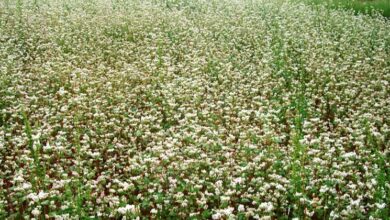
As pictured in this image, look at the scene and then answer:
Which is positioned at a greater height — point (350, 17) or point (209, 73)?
point (350, 17)

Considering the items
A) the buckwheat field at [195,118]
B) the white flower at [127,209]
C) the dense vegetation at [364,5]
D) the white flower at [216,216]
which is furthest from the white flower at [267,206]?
the dense vegetation at [364,5]

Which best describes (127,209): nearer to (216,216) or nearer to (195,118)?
(216,216)

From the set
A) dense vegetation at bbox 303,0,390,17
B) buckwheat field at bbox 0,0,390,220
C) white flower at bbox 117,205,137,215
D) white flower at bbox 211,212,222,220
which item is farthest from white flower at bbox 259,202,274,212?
dense vegetation at bbox 303,0,390,17

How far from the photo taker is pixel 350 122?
7.70 metres

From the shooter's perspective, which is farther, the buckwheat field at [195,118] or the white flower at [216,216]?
the buckwheat field at [195,118]

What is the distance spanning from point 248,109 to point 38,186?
3813 mm

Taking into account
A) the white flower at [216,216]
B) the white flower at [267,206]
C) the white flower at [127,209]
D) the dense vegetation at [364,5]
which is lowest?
the white flower at [127,209]

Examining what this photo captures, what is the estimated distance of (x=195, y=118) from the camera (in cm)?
762

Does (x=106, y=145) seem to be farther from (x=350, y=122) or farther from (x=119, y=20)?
(x=119, y=20)

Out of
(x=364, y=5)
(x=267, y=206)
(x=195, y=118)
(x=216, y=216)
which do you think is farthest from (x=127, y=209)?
(x=364, y=5)

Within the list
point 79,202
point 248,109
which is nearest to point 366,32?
point 248,109

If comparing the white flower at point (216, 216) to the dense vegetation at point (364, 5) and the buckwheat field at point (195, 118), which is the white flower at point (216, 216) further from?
the dense vegetation at point (364, 5)

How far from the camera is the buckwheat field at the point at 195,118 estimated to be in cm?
537

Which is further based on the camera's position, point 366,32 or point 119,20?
point 119,20
